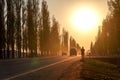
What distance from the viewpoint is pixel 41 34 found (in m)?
100

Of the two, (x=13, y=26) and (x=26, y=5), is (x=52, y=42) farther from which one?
(x=13, y=26)

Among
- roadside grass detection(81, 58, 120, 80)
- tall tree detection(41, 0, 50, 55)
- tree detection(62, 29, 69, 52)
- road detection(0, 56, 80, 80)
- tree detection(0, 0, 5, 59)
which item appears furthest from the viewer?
tree detection(62, 29, 69, 52)

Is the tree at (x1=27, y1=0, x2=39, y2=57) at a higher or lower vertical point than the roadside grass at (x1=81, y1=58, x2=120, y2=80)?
higher

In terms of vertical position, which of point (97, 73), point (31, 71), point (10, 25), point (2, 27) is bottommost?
point (97, 73)

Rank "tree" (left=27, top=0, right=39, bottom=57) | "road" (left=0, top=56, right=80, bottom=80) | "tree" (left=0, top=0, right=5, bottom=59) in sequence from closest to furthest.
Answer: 1. "road" (left=0, top=56, right=80, bottom=80)
2. "tree" (left=0, top=0, right=5, bottom=59)
3. "tree" (left=27, top=0, right=39, bottom=57)

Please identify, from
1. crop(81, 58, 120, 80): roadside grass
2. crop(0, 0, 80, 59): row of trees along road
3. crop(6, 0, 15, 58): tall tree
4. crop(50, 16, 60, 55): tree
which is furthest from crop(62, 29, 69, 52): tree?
crop(81, 58, 120, 80): roadside grass

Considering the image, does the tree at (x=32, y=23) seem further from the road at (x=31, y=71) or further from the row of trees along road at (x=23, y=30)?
the road at (x=31, y=71)

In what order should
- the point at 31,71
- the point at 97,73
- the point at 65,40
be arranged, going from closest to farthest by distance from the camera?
the point at 31,71 → the point at 97,73 → the point at 65,40

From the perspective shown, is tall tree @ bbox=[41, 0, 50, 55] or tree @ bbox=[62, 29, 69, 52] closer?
tall tree @ bbox=[41, 0, 50, 55]

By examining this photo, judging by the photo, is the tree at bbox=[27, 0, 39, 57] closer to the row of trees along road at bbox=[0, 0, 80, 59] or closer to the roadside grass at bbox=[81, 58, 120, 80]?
the row of trees along road at bbox=[0, 0, 80, 59]

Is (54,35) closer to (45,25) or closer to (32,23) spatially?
(45,25)

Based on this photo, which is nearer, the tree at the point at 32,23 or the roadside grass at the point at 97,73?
the roadside grass at the point at 97,73

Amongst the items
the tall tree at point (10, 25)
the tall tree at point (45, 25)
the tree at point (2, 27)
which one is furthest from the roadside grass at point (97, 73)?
the tall tree at point (45, 25)

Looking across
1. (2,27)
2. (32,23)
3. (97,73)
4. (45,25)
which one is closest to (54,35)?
(45,25)
